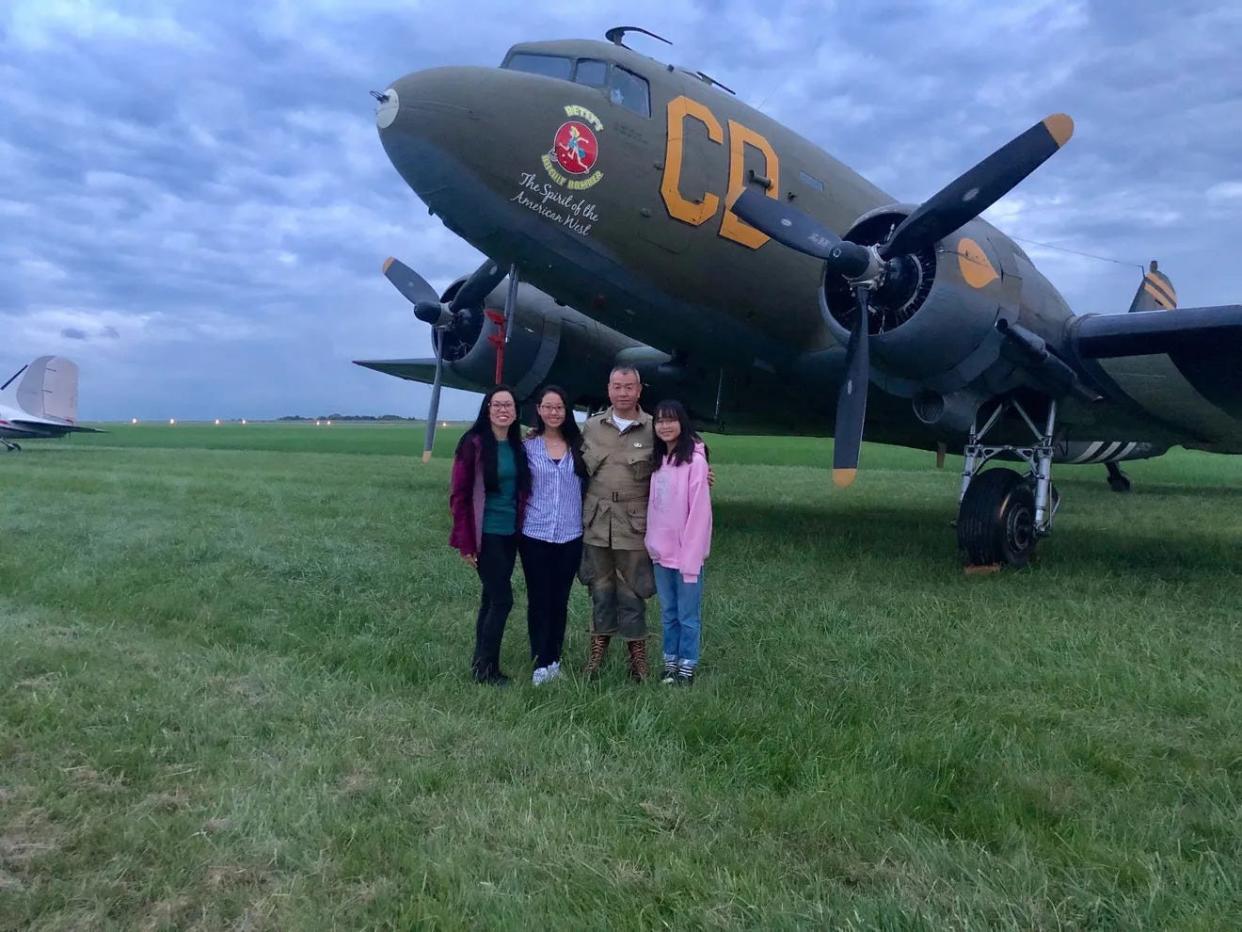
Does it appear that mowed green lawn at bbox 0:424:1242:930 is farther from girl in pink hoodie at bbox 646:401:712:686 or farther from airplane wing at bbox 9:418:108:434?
airplane wing at bbox 9:418:108:434

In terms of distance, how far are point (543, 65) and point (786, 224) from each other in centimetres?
A: 292

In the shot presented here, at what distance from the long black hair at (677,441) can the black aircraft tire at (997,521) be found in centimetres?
476

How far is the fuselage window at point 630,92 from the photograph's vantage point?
28.1 ft

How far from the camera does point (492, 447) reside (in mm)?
4824

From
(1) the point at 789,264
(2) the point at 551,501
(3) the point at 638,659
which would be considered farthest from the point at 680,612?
(1) the point at 789,264

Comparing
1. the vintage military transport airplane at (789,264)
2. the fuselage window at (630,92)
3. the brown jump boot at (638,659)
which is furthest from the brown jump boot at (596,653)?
the fuselage window at (630,92)

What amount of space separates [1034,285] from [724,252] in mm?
3188

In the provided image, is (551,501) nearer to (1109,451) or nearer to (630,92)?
(630,92)

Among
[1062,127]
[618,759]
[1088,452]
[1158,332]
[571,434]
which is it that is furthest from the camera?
[1088,452]

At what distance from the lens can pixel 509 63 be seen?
891 cm

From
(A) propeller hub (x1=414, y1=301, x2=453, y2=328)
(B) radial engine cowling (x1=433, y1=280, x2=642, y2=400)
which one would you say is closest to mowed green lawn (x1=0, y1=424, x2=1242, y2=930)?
(B) radial engine cowling (x1=433, y1=280, x2=642, y2=400)

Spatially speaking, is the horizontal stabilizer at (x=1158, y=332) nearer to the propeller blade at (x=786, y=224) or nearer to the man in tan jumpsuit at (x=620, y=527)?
the propeller blade at (x=786, y=224)

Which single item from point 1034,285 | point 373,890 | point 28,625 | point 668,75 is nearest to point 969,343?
point 1034,285

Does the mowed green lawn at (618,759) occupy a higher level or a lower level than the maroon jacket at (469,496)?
lower
